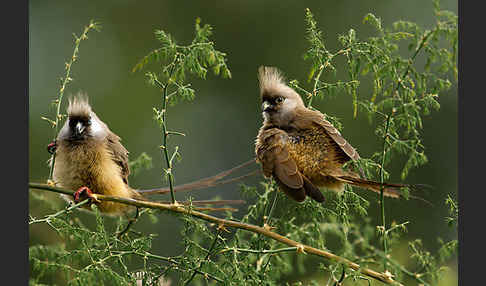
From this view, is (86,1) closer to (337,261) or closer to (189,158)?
(189,158)

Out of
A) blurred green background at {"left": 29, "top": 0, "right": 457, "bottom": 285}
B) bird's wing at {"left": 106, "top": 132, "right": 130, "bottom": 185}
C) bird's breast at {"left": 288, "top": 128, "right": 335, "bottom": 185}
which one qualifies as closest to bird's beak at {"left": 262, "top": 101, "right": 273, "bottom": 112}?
bird's breast at {"left": 288, "top": 128, "right": 335, "bottom": 185}

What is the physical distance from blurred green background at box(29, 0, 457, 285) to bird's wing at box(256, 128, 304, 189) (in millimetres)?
2908

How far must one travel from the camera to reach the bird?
2980mm

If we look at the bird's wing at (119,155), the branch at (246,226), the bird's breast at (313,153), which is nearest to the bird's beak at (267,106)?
the bird's breast at (313,153)

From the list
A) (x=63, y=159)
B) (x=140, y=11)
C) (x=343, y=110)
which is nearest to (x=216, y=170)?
(x=343, y=110)

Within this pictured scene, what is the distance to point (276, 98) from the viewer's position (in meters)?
2.83

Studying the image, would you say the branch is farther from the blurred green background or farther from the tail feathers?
the blurred green background

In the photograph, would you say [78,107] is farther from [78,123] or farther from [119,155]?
[119,155]

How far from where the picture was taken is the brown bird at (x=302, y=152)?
242 centimetres

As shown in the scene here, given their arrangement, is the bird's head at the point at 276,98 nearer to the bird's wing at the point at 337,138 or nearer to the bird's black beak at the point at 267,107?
the bird's black beak at the point at 267,107

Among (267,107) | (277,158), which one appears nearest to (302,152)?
(277,158)

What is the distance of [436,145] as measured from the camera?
5652 millimetres

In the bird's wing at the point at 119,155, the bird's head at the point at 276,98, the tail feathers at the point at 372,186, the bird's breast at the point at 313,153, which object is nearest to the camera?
the tail feathers at the point at 372,186

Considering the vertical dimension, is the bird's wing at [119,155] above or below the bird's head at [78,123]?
below
